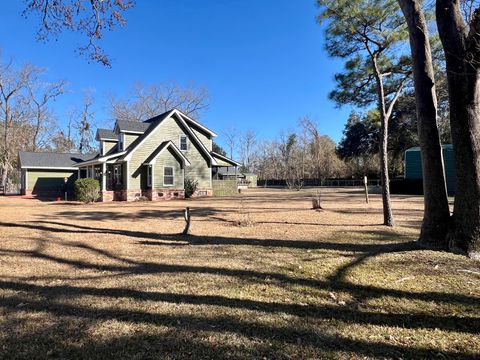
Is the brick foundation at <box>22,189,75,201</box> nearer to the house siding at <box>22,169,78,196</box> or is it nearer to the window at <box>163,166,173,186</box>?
the house siding at <box>22,169,78,196</box>

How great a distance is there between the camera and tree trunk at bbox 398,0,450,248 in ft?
21.6

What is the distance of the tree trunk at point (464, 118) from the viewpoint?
5.87 metres

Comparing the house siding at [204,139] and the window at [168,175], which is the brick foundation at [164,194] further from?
the house siding at [204,139]

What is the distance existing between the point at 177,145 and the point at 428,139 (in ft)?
67.7

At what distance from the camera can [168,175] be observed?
79.3 ft

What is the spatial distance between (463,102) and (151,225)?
853 centimetres

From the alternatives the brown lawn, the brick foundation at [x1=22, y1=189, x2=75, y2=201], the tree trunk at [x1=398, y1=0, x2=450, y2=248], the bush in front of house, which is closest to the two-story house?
the bush in front of house

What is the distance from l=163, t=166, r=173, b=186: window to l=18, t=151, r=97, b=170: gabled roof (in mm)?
12848

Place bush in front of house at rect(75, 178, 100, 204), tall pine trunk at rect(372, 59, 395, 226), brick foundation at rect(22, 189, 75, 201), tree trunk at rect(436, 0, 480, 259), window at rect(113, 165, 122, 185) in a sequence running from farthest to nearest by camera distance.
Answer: brick foundation at rect(22, 189, 75, 201)
window at rect(113, 165, 122, 185)
bush in front of house at rect(75, 178, 100, 204)
tall pine trunk at rect(372, 59, 395, 226)
tree trunk at rect(436, 0, 480, 259)

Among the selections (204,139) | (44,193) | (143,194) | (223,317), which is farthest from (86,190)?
(223,317)

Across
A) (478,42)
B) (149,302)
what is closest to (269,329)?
(149,302)

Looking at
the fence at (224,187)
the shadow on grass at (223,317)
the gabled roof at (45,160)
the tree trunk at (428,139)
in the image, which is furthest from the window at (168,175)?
the tree trunk at (428,139)

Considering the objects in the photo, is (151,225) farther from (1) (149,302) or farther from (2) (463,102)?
(2) (463,102)

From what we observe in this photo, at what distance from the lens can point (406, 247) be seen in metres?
6.73
